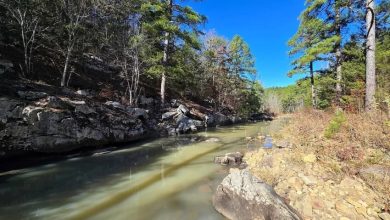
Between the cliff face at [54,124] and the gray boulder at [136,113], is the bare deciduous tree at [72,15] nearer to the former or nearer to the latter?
the gray boulder at [136,113]

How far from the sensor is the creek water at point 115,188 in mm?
5062

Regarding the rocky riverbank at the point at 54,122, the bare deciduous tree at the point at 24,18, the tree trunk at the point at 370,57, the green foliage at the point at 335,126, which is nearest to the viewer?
the green foliage at the point at 335,126

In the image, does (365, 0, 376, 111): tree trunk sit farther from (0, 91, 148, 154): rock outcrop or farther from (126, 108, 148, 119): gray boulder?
(126, 108, 148, 119): gray boulder

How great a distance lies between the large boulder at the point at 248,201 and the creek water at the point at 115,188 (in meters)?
0.27

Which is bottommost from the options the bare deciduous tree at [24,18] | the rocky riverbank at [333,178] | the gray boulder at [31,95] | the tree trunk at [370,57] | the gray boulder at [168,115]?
the rocky riverbank at [333,178]

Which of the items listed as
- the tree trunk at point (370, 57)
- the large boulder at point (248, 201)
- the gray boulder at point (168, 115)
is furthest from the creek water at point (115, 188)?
the gray boulder at point (168, 115)

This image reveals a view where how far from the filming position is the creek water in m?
5.06

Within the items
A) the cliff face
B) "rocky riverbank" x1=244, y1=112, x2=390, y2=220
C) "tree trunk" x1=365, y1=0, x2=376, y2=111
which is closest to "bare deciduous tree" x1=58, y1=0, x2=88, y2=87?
the cliff face

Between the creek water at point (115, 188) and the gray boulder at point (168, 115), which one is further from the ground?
the gray boulder at point (168, 115)

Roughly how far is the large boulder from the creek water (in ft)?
0.90

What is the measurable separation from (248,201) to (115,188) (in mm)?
3337

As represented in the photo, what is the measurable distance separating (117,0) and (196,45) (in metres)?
6.30

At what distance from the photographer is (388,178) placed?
4453 millimetres

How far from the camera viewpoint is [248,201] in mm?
4605
